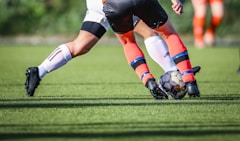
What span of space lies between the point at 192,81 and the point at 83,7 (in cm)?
1989

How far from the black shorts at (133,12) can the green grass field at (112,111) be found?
0.82 m

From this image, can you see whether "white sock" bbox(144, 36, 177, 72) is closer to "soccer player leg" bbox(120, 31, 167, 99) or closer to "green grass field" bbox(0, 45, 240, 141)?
"soccer player leg" bbox(120, 31, 167, 99)

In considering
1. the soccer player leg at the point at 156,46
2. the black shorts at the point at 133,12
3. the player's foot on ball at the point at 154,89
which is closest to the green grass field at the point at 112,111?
the player's foot on ball at the point at 154,89

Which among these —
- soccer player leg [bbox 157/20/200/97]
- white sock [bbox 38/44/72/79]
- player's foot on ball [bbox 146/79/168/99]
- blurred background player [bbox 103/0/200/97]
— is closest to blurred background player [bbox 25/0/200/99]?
white sock [bbox 38/44/72/79]

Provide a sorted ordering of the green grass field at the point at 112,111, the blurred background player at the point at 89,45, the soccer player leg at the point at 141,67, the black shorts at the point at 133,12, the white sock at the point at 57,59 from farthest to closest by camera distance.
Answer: the white sock at the point at 57,59 < the blurred background player at the point at 89,45 < the soccer player leg at the point at 141,67 < the black shorts at the point at 133,12 < the green grass field at the point at 112,111

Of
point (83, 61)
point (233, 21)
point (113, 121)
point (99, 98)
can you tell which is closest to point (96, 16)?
point (99, 98)

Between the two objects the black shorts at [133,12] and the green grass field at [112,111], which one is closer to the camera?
the green grass field at [112,111]

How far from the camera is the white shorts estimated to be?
869 centimetres

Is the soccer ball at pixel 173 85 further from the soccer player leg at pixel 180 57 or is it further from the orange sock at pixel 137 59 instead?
the orange sock at pixel 137 59

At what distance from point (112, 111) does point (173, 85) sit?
128cm

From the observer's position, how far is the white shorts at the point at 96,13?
869 centimetres

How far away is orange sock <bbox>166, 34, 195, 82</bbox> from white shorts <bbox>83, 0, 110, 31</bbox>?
73 centimetres

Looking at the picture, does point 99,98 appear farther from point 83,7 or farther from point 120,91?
point 83,7

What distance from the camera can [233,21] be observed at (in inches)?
1093
